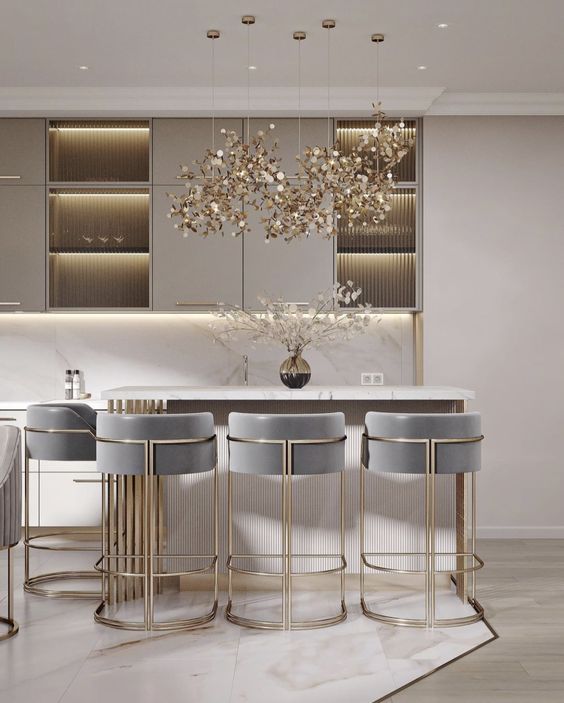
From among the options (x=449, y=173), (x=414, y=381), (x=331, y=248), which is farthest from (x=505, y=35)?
(x=414, y=381)

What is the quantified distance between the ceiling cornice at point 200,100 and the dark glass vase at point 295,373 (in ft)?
6.96

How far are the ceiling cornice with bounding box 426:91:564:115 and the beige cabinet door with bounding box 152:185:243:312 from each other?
1.71 metres

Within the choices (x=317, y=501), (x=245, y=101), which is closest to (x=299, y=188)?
(x=317, y=501)

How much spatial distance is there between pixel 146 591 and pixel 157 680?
0.64 metres

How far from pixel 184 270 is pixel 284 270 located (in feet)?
2.28

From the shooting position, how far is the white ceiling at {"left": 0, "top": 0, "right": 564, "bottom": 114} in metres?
4.27

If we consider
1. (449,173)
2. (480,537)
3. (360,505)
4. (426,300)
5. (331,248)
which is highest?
(449,173)

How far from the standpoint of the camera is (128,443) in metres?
3.65

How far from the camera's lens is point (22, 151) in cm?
576

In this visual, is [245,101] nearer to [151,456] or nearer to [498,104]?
[498,104]

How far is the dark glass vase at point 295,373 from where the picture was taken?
425 cm

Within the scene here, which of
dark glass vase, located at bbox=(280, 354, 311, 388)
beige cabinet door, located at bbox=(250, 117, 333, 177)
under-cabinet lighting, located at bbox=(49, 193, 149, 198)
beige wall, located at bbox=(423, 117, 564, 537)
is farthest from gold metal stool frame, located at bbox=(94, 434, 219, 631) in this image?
beige cabinet door, located at bbox=(250, 117, 333, 177)

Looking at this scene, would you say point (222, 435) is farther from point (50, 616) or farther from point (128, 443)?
point (50, 616)

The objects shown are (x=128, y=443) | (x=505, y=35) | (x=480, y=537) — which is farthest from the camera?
(x=480, y=537)
